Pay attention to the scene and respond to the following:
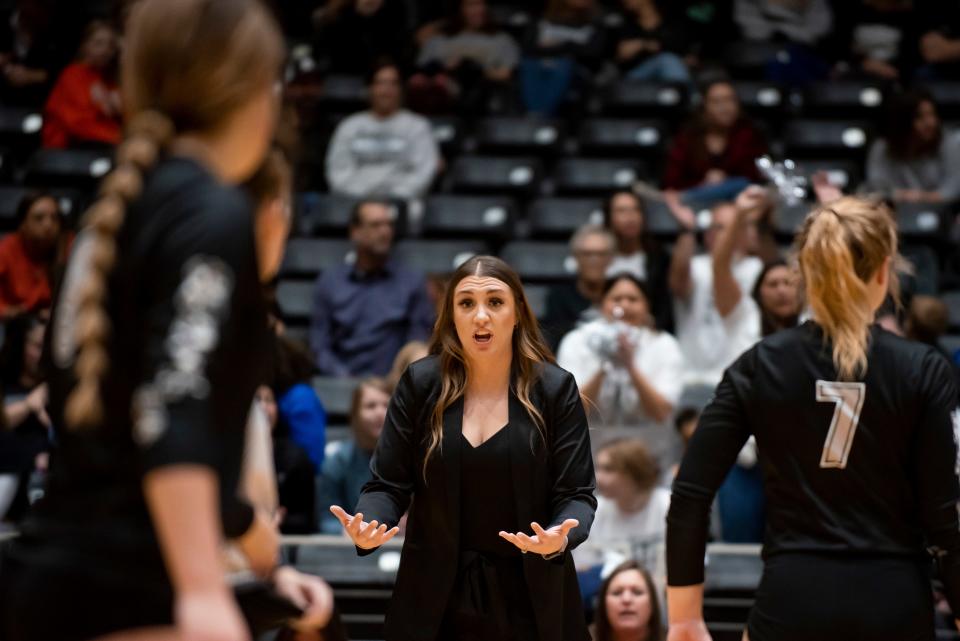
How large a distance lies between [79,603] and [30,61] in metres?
9.75

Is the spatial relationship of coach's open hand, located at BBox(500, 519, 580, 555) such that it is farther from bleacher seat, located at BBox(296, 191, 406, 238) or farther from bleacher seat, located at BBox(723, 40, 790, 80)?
bleacher seat, located at BBox(723, 40, 790, 80)

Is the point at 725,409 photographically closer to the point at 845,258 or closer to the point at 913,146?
the point at 845,258

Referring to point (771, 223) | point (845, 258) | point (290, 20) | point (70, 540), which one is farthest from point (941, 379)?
point (290, 20)

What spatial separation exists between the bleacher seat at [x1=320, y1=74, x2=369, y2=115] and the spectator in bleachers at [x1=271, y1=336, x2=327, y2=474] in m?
3.73

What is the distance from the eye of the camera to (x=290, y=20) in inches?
458

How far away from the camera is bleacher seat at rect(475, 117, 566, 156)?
995 cm

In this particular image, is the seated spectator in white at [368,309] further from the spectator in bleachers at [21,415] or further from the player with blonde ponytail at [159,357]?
the player with blonde ponytail at [159,357]

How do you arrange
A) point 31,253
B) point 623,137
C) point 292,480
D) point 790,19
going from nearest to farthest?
point 292,480
point 31,253
point 623,137
point 790,19

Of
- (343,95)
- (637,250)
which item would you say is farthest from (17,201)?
(637,250)

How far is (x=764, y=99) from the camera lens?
10.0 metres

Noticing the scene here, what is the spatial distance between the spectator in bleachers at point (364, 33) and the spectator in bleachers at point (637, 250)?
306 centimetres

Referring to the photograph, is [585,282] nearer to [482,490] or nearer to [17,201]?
[482,490]

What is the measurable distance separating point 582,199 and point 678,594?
5.69m

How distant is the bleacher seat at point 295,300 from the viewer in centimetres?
879
